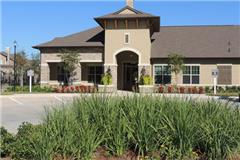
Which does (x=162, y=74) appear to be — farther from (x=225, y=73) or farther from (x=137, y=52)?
(x=225, y=73)

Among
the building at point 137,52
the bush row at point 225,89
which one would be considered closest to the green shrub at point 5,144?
the building at point 137,52

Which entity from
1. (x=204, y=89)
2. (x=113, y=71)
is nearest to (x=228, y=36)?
(x=204, y=89)

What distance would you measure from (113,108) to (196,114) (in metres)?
1.60

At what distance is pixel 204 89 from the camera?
37.2 metres

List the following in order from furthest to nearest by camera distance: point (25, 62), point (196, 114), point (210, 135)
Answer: point (25, 62)
point (196, 114)
point (210, 135)

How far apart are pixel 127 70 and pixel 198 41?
7.85 metres

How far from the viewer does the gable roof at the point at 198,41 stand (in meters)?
38.7

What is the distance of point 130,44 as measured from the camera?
37.8 metres

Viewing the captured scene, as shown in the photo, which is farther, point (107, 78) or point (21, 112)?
point (107, 78)

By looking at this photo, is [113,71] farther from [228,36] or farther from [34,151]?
[34,151]

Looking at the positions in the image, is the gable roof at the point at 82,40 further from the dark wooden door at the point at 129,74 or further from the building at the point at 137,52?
the dark wooden door at the point at 129,74

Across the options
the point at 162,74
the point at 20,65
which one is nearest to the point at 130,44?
the point at 162,74

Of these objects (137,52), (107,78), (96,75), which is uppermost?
(137,52)

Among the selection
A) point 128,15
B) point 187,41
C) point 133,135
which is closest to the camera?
point 133,135
